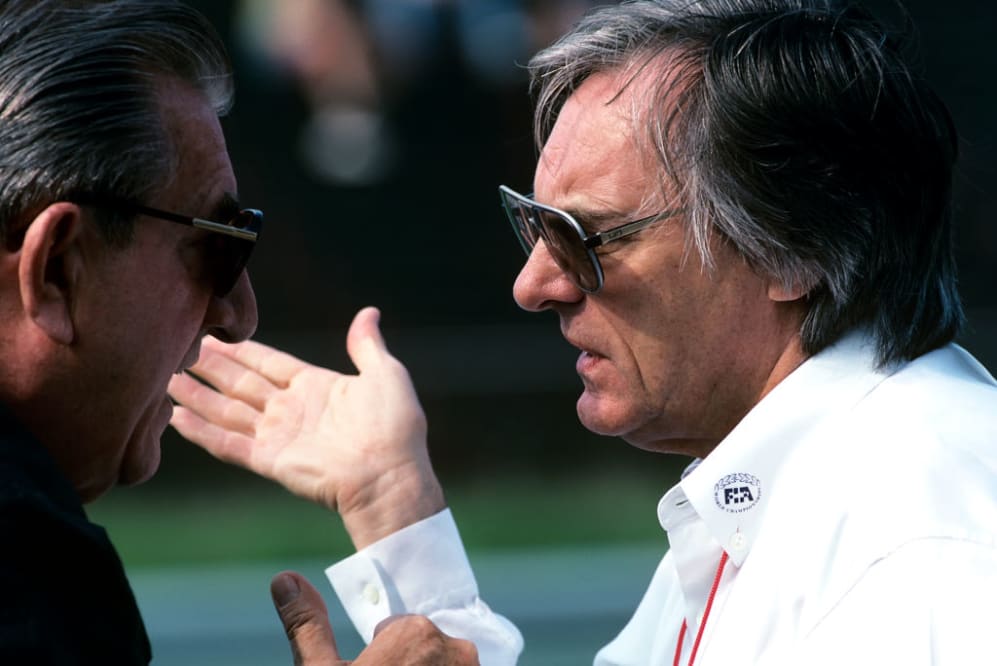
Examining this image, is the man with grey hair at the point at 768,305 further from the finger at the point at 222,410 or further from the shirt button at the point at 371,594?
the finger at the point at 222,410

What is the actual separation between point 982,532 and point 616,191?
96 centimetres

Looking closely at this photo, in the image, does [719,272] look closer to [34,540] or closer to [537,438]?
[34,540]

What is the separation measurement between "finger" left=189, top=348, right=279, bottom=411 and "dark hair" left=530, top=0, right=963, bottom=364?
3.74 ft

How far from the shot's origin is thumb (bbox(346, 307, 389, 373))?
3.27 metres

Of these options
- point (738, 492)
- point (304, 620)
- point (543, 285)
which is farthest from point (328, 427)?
point (738, 492)

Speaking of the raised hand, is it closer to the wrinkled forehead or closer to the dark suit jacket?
the wrinkled forehead

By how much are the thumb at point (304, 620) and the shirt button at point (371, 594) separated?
68 centimetres

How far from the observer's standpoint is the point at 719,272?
2639 mm

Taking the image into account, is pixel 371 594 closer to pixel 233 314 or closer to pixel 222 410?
pixel 222 410

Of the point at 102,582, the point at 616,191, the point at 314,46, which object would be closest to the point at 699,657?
the point at 616,191

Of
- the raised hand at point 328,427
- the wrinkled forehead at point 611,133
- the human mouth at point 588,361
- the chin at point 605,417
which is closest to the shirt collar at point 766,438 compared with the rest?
the chin at point 605,417

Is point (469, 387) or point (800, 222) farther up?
point (800, 222)

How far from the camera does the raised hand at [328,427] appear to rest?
3.12 m

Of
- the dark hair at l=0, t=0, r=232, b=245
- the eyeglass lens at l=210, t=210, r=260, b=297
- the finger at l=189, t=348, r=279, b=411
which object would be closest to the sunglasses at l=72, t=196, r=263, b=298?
the eyeglass lens at l=210, t=210, r=260, b=297
